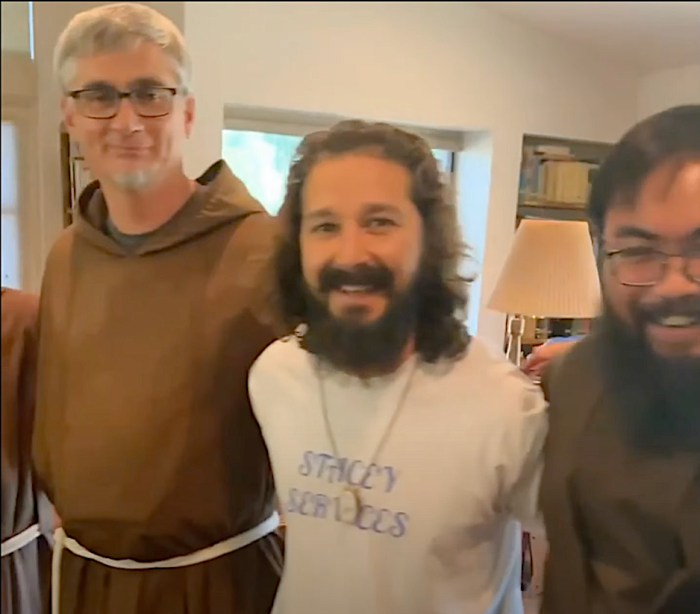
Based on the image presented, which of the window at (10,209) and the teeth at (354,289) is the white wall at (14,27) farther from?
the teeth at (354,289)

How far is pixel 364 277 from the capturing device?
1.91 ft

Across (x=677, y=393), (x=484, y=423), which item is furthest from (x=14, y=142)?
(x=677, y=393)

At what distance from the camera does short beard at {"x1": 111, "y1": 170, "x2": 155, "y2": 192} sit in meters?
0.72

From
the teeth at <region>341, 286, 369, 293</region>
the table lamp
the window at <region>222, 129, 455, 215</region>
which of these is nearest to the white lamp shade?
the table lamp

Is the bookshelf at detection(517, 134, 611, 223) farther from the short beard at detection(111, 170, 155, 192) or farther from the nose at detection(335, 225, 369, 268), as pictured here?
the short beard at detection(111, 170, 155, 192)

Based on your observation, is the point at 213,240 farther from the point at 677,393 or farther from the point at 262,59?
the point at 677,393

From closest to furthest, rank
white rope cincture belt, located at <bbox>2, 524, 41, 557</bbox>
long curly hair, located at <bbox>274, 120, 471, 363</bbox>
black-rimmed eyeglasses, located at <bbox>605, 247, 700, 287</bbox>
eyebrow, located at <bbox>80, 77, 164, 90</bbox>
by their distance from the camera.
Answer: black-rimmed eyeglasses, located at <bbox>605, 247, 700, 287</bbox>, long curly hair, located at <bbox>274, 120, 471, 363</bbox>, eyebrow, located at <bbox>80, 77, 164, 90</bbox>, white rope cincture belt, located at <bbox>2, 524, 41, 557</bbox>

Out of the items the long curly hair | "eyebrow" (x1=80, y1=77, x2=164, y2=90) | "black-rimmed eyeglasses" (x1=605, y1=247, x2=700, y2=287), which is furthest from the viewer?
"eyebrow" (x1=80, y1=77, x2=164, y2=90)

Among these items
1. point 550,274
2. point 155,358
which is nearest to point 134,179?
point 155,358

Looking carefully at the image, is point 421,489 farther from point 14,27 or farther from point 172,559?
point 14,27

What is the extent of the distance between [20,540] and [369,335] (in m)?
0.44

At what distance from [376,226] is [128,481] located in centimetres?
33

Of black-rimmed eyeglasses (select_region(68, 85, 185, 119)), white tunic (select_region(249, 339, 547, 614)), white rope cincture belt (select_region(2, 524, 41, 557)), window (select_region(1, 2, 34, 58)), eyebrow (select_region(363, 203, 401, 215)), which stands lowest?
white rope cincture belt (select_region(2, 524, 41, 557))

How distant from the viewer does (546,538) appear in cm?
57
